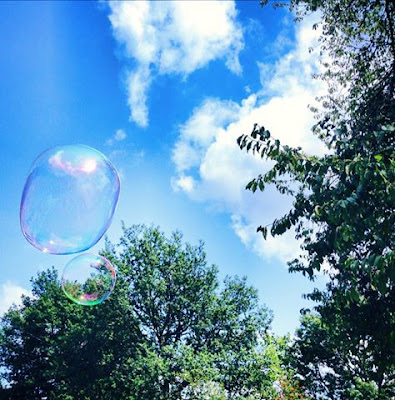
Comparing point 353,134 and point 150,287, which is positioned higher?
point 150,287

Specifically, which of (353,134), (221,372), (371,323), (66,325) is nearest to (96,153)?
(353,134)

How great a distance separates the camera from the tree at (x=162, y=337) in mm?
20047

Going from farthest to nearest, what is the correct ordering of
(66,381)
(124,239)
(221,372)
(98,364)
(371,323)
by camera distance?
(124,239)
(66,381)
(98,364)
(221,372)
(371,323)

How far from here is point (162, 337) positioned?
24.4m

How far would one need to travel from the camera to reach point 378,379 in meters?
21.0

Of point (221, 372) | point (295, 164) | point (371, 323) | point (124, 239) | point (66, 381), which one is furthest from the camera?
point (124, 239)

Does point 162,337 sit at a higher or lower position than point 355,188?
higher

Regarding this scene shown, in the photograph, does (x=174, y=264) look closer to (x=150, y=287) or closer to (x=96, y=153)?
(x=150, y=287)

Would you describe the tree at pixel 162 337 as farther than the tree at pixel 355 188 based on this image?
Yes

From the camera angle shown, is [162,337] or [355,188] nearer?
[355,188]

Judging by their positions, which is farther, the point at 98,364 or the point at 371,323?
the point at 98,364

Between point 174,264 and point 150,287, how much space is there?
2564mm

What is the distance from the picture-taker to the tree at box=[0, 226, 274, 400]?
20.0 meters

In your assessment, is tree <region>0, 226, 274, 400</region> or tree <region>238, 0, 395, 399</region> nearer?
tree <region>238, 0, 395, 399</region>
